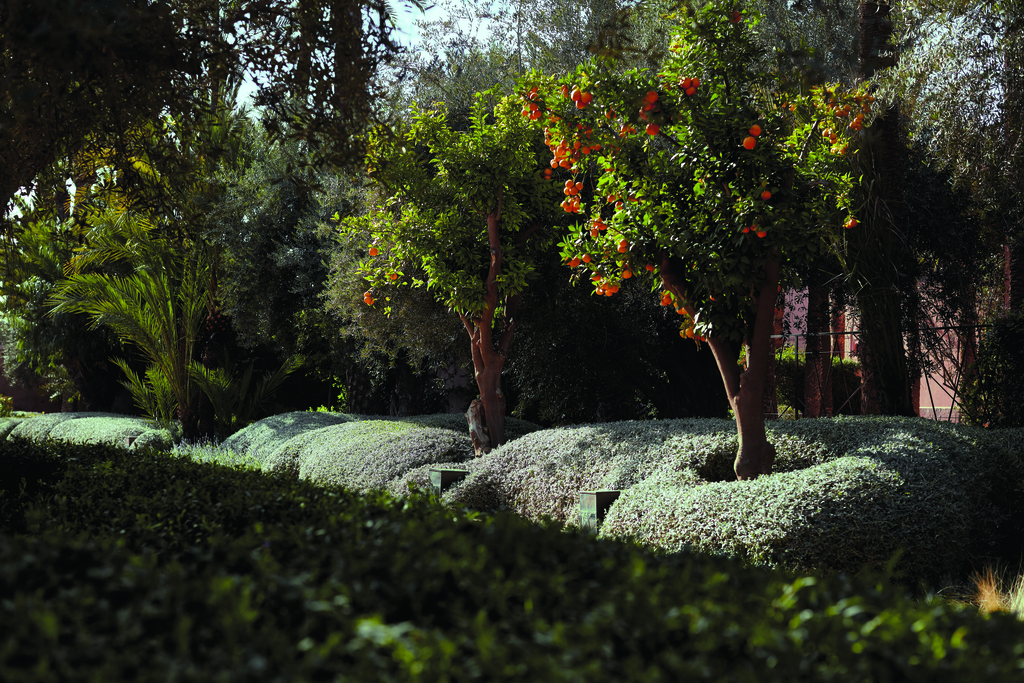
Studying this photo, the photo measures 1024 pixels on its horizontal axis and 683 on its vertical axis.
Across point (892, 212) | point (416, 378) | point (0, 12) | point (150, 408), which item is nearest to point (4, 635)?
point (0, 12)

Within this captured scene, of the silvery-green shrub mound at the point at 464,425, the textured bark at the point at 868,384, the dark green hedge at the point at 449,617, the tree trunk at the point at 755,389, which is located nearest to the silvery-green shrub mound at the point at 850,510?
the tree trunk at the point at 755,389

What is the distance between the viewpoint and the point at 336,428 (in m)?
11.5

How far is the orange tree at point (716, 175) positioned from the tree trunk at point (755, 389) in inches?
0.4

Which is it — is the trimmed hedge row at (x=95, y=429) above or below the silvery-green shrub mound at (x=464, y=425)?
below

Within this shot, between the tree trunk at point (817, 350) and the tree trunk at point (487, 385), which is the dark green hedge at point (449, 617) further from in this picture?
the tree trunk at point (817, 350)

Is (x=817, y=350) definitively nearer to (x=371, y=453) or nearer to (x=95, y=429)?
(x=371, y=453)

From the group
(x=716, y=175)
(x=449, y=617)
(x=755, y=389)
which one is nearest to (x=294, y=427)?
(x=755, y=389)

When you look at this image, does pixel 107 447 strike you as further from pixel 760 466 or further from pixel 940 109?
pixel 940 109

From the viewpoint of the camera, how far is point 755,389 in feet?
19.9

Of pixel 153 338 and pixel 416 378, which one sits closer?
pixel 153 338

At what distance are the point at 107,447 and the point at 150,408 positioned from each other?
10318mm

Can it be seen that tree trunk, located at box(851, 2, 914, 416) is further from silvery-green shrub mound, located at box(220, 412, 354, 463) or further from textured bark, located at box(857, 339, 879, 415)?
silvery-green shrub mound, located at box(220, 412, 354, 463)

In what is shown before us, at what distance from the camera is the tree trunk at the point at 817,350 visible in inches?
424

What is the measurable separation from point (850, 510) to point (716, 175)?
2737mm
